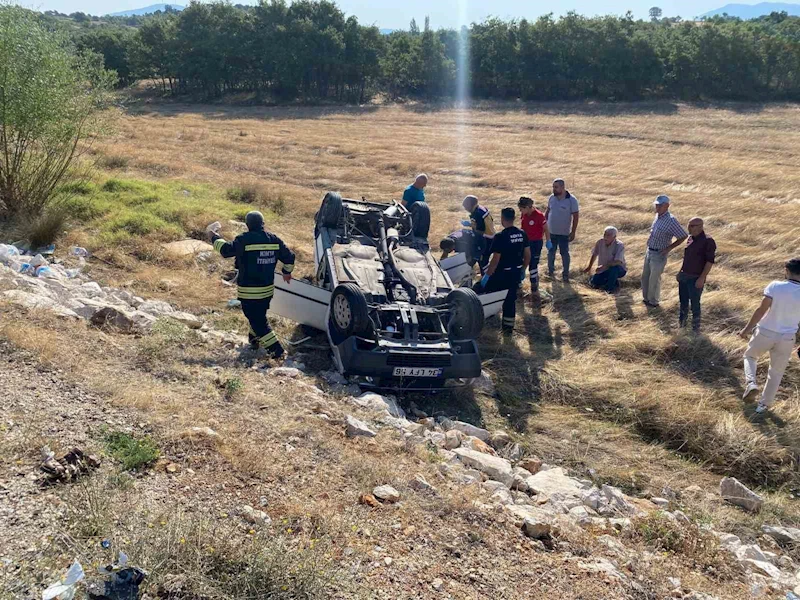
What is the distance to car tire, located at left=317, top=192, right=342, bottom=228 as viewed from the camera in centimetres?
A: 891

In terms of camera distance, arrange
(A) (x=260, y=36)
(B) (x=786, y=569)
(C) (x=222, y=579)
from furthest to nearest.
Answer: (A) (x=260, y=36)
(B) (x=786, y=569)
(C) (x=222, y=579)

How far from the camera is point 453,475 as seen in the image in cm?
510

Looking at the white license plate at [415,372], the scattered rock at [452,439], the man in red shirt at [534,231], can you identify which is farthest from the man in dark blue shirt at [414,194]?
the scattered rock at [452,439]

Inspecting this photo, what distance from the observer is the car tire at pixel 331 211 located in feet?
29.2

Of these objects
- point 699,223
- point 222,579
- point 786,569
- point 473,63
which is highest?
point 473,63

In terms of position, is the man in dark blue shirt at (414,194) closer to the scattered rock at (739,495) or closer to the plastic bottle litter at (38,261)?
the plastic bottle litter at (38,261)

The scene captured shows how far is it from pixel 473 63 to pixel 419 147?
2919 cm

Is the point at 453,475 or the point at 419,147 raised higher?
the point at 419,147

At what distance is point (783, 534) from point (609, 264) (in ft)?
17.8

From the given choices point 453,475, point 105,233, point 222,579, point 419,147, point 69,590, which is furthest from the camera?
point 419,147

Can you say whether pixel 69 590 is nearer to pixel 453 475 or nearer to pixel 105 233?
pixel 453 475

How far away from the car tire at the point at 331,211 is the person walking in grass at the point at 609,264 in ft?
13.2

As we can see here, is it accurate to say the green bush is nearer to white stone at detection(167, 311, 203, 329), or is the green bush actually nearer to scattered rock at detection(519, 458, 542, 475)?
scattered rock at detection(519, 458, 542, 475)

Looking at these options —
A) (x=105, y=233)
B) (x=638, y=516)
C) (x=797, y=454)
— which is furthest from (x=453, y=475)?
(x=105, y=233)
